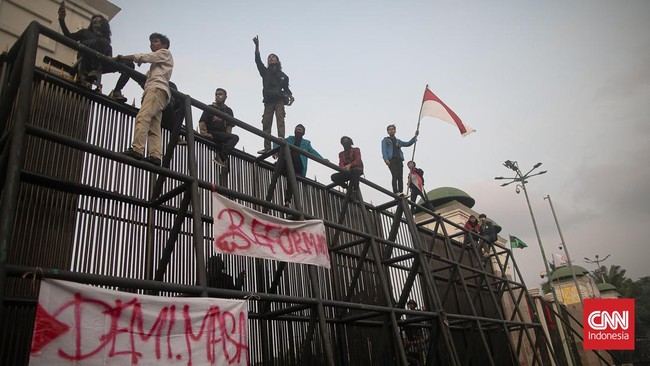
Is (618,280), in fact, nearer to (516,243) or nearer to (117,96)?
(516,243)

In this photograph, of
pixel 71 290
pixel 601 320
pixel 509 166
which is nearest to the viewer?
pixel 71 290

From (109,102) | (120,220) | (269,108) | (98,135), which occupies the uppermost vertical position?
(269,108)

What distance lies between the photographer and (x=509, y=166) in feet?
86.4

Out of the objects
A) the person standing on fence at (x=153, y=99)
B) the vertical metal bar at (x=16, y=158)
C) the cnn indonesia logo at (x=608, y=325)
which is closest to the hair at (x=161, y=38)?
the person standing on fence at (x=153, y=99)

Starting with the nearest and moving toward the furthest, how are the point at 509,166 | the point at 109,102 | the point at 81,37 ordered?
the point at 109,102
the point at 81,37
the point at 509,166

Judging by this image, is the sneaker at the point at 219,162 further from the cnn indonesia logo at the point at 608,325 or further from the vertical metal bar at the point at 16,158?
the cnn indonesia logo at the point at 608,325

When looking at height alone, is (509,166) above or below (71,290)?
above

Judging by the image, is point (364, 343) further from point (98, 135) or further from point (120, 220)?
point (98, 135)

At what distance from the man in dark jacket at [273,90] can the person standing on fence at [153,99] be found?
12.0ft

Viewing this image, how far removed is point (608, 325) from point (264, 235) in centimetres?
1733

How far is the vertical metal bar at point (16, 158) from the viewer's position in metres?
3.16

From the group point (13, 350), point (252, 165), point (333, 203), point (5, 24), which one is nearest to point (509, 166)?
point (333, 203)

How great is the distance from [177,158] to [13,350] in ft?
9.61

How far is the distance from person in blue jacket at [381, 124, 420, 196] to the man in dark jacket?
282cm
